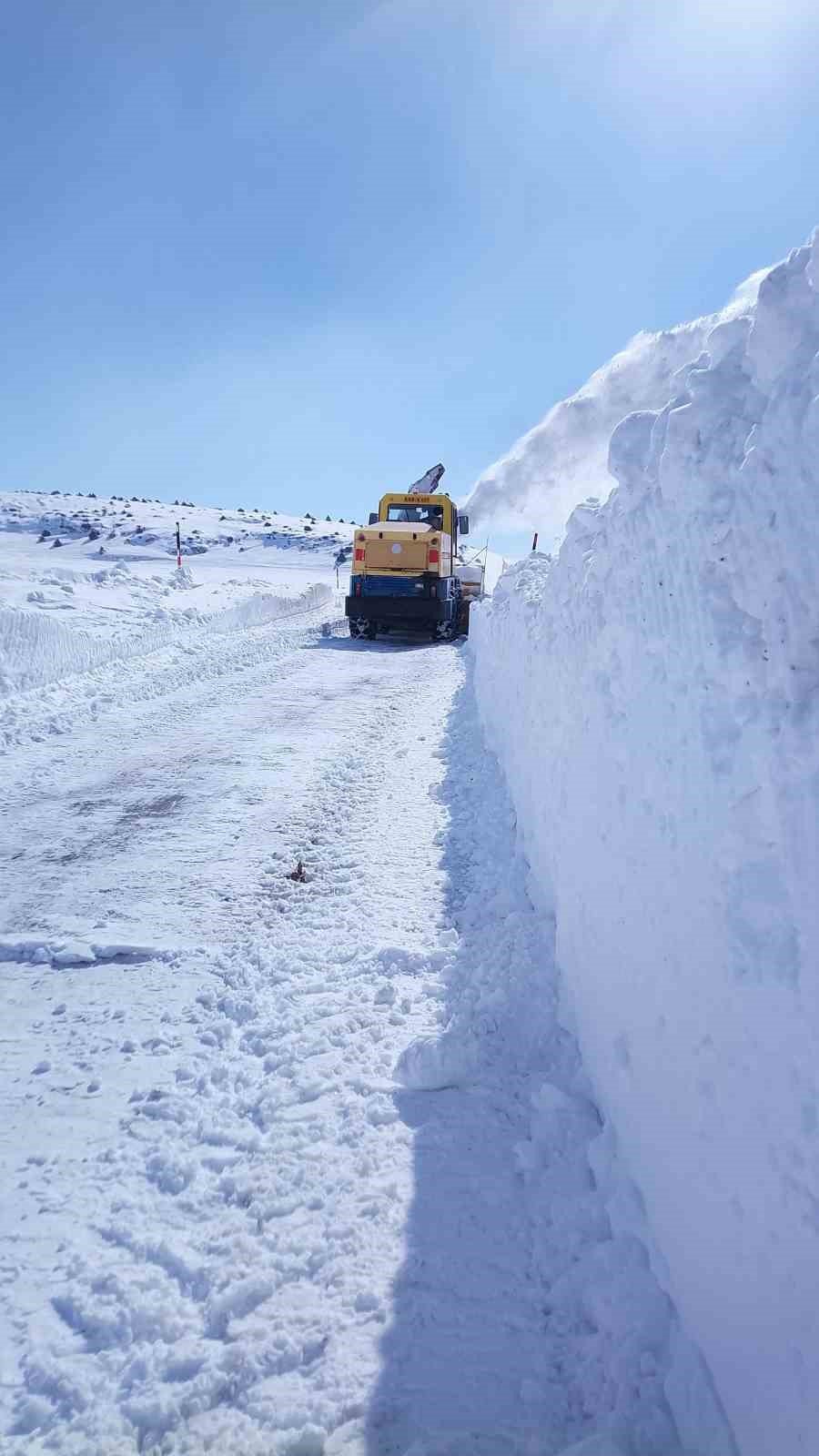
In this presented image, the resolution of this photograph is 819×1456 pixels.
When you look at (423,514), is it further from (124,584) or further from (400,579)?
(124,584)

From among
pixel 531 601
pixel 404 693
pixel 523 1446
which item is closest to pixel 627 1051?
pixel 523 1446

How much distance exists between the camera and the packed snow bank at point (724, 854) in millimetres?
1451

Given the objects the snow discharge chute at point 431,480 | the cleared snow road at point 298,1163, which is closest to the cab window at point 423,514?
the snow discharge chute at point 431,480

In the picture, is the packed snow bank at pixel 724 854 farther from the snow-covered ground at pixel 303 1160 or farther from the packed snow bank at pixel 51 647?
the packed snow bank at pixel 51 647

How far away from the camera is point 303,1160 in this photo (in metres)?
2.57

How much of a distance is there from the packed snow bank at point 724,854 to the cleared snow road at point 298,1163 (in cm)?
34

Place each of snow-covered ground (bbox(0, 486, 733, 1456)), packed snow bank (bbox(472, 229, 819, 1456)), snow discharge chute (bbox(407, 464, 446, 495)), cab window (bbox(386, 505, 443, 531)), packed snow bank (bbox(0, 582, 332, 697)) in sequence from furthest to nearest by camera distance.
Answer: snow discharge chute (bbox(407, 464, 446, 495)), cab window (bbox(386, 505, 443, 531)), packed snow bank (bbox(0, 582, 332, 697)), snow-covered ground (bbox(0, 486, 733, 1456)), packed snow bank (bbox(472, 229, 819, 1456))

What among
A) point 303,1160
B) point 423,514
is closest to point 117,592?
point 423,514

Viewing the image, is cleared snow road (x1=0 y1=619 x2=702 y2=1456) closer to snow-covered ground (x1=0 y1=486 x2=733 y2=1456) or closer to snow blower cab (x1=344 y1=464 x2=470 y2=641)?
snow-covered ground (x1=0 y1=486 x2=733 y2=1456)

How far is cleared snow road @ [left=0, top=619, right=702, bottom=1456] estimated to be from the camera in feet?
6.10

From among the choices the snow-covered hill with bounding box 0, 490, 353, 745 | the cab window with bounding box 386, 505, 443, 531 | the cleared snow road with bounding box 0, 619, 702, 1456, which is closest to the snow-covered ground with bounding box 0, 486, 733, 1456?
the cleared snow road with bounding box 0, 619, 702, 1456

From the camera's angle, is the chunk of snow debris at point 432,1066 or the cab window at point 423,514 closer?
the chunk of snow debris at point 432,1066

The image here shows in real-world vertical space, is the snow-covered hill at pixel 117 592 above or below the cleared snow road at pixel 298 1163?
above

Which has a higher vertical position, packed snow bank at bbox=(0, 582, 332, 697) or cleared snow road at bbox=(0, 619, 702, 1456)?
packed snow bank at bbox=(0, 582, 332, 697)
